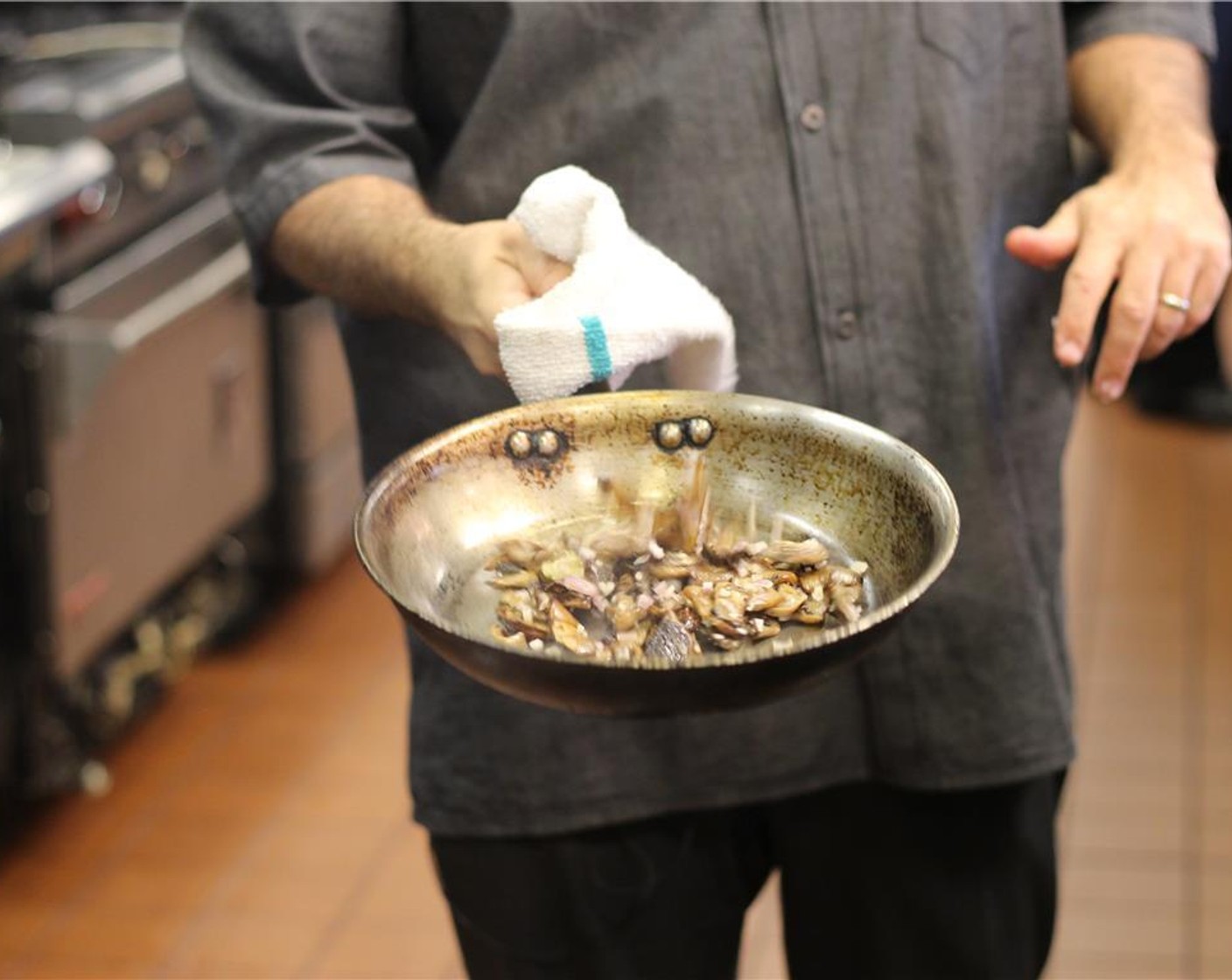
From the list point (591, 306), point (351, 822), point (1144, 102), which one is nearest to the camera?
point (591, 306)

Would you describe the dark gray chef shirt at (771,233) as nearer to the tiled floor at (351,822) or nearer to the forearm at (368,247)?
the forearm at (368,247)

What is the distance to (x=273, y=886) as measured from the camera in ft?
7.32

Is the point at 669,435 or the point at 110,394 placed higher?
the point at 669,435

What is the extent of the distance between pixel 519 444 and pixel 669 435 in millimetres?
85

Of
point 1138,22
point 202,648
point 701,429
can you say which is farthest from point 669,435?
point 202,648

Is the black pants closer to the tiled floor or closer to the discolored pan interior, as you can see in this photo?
the discolored pan interior

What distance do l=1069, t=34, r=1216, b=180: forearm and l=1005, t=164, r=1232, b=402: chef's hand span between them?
46mm

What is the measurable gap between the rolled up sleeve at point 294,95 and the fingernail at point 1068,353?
1.36 ft

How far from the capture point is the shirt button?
43.4 inches

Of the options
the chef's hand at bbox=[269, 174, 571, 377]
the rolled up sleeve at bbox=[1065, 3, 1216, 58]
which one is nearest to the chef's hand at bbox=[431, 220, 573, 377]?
the chef's hand at bbox=[269, 174, 571, 377]

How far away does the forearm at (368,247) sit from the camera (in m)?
0.99

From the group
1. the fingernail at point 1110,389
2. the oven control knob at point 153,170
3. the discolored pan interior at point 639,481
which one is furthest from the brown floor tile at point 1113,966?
the oven control knob at point 153,170

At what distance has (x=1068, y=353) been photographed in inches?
40.8

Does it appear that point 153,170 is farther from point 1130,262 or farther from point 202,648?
point 1130,262
